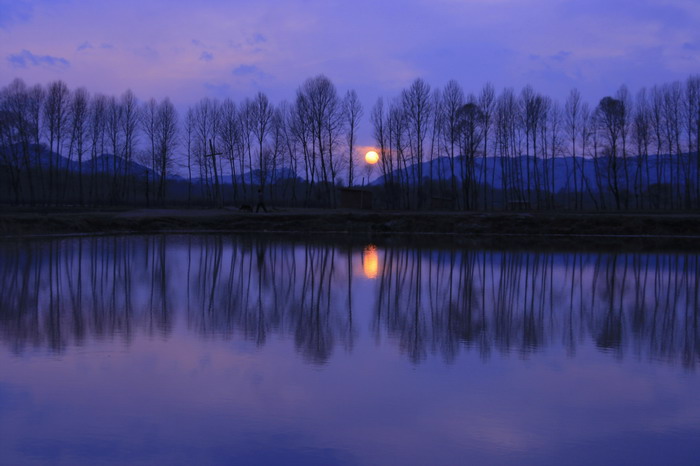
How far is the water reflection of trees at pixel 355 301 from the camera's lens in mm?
9320

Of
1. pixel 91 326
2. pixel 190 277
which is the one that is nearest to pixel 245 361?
pixel 91 326

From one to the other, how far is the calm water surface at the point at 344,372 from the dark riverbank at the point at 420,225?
64.3ft

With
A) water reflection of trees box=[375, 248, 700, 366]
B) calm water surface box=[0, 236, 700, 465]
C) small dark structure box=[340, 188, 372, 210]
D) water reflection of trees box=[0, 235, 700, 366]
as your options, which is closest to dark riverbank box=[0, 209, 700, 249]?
small dark structure box=[340, 188, 372, 210]

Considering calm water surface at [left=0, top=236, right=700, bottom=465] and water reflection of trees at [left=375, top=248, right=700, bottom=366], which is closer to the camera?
calm water surface at [left=0, top=236, right=700, bottom=465]

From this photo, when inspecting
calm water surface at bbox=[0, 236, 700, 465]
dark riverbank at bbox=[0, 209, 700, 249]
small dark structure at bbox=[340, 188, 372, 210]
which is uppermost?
small dark structure at bbox=[340, 188, 372, 210]

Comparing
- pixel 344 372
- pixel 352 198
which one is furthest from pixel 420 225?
pixel 344 372

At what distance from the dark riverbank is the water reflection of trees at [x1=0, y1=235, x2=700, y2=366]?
11342mm

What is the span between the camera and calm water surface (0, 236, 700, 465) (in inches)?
206

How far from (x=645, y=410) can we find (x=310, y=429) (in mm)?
3417

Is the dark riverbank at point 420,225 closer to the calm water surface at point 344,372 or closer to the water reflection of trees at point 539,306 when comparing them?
the water reflection of trees at point 539,306

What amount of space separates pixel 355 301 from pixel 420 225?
2763cm

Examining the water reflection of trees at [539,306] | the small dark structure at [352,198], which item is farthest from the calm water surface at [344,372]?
the small dark structure at [352,198]

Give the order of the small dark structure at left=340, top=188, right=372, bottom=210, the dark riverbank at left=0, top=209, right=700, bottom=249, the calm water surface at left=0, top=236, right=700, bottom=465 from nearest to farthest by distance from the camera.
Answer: the calm water surface at left=0, top=236, right=700, bottom=465
the dark riverbank at left=0, top=209, right=700, bottom=249
the small dark structure at left=340, top=188, right=372, bottom=210

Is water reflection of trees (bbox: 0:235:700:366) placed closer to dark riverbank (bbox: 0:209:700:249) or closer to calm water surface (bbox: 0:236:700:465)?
calm water surface (bbox: 0:236:700:465)
